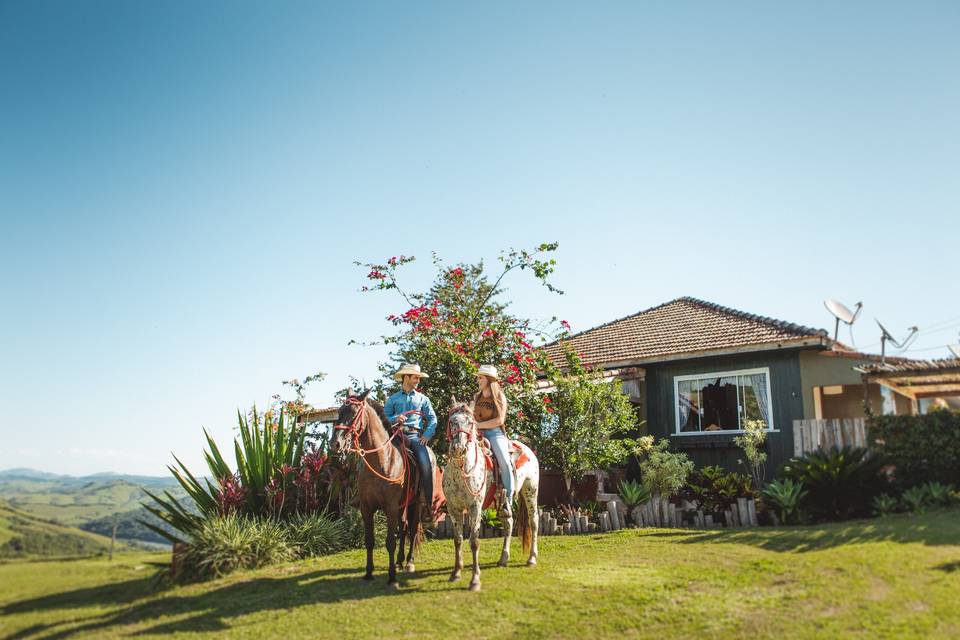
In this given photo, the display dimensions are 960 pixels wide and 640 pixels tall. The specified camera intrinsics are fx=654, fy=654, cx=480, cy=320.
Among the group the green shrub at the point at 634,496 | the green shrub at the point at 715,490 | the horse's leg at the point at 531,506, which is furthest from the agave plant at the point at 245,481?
the green shrub at the point at 715,490

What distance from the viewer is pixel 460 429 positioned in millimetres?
7688

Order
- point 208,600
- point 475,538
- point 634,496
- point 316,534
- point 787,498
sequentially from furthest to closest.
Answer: point 634,496 → point 787,498 → point 316,534 → point 475,538 → point 208,600

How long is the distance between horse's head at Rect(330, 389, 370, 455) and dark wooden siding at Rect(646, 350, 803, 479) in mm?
10799

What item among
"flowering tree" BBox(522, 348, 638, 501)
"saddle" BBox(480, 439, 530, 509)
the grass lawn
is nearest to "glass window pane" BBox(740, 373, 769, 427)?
"flowering tree" BBox(522, 348, 638, 501)

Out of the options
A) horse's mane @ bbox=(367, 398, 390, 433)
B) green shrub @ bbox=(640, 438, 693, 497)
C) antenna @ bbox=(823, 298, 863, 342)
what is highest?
antenna @ bbox=(823, 298, 863, 342)

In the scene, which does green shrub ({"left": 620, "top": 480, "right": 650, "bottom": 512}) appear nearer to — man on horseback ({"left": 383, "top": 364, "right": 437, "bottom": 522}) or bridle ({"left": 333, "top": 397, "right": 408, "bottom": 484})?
man on horseback ({"left": 383, "top": 364, "right": 437, "bottom": 522})

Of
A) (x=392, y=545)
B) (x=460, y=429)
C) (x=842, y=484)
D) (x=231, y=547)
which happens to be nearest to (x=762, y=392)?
(x=842, y=484)

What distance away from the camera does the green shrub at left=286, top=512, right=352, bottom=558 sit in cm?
988

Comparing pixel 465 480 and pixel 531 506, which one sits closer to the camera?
pixel 465 480

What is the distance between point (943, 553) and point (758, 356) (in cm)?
893

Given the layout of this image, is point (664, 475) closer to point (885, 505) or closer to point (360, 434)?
point (885, 505)

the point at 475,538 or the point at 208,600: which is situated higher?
the point at 475,538

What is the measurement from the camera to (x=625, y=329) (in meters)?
20.8

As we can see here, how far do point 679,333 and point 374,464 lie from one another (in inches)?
489
